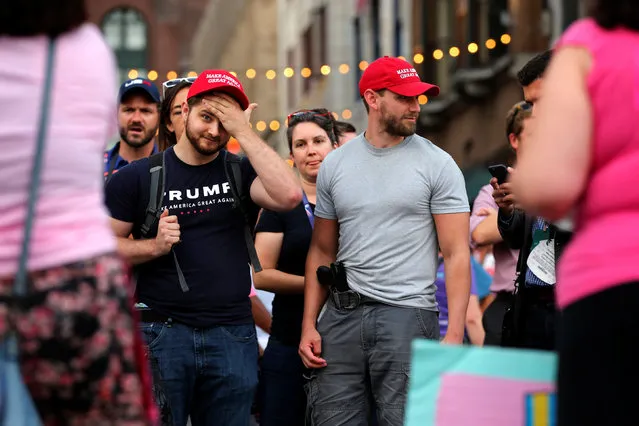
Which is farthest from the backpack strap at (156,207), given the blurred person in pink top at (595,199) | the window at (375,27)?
the window at (375,27)

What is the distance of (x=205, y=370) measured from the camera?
6.37 metres

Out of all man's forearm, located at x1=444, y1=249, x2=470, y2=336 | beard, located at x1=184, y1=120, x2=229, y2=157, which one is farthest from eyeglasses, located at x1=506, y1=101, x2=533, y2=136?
beard, located at x1=184, y1=120, x2=229, y2=157

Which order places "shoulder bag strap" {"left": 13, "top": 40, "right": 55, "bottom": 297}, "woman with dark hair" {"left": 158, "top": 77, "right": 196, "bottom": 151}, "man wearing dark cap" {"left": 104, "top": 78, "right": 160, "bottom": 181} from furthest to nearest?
1. "man wearing dark cap" {"left": 104, "top": 78, "right": 160, "bottom": 181}
2. "woman with dark hair" {"left": 158, "top": 77, "right": 196, "bottom": 151}
3. "shoulder bag strap" {"left": 13, "top": 40, "right": 55, "bottom": 297}

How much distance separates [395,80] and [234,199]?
42.7 inches

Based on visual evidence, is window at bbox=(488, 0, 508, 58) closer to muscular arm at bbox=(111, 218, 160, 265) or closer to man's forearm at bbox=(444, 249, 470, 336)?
man's forearm at bbox=(444, 249, 470, 336)

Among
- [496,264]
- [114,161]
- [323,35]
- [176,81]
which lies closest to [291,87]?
[323,35]

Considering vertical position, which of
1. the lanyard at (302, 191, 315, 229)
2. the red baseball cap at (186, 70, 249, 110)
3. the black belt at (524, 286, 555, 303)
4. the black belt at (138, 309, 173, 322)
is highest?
the red baseball cap at (186, 70, 249, 110)

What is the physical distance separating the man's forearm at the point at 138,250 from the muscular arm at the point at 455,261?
4.35 ft

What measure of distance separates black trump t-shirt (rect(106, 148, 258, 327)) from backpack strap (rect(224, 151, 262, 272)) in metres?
0.02

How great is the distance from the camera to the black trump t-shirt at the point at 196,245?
21.0 feet

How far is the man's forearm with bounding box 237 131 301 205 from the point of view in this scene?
20.5ft

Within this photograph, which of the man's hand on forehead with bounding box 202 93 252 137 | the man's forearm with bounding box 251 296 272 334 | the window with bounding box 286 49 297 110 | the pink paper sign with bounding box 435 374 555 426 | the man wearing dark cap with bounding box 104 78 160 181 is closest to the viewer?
the pink paper sign with bounding box 435 374 555 426

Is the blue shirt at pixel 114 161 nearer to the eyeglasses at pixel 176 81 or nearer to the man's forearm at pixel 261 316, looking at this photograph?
the eyeglasses at pixel 176 81

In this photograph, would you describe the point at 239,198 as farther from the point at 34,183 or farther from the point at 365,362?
the point at 34,183
